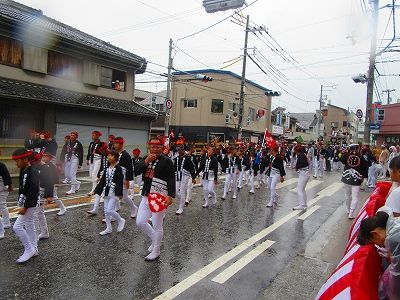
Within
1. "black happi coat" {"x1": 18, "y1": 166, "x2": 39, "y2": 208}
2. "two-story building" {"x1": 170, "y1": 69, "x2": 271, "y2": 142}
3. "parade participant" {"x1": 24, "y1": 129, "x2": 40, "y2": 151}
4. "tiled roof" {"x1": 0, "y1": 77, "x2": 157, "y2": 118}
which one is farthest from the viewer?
"two-story building" {"x1": 170, "y1": 69, "x2": 271, "y2": 142}

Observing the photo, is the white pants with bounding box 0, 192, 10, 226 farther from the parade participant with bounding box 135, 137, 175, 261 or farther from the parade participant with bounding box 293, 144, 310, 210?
the parade participant with bounding box 293, 144, 310, 210

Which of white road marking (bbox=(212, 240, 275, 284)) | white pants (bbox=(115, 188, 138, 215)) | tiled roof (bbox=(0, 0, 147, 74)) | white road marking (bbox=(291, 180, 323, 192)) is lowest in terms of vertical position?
white road marking (bbox=(291, 180, 323, 192))

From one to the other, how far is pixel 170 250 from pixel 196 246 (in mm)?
567

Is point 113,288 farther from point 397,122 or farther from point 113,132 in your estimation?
point 397,122

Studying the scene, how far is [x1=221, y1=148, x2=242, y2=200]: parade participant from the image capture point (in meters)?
12.3

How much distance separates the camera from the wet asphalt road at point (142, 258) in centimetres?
458

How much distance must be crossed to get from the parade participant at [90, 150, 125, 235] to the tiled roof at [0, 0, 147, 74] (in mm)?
11819

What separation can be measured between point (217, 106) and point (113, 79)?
16.7 meters

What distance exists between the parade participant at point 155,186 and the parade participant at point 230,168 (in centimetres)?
625

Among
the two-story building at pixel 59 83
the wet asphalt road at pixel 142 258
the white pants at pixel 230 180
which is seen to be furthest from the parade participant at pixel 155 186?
the two-story building at pixel 59 83

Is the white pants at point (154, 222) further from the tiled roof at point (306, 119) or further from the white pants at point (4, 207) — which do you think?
the tiled roof at point (306, 119)

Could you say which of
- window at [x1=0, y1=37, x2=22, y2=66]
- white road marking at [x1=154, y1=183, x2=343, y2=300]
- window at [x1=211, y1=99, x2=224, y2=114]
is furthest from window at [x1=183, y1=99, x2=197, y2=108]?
white road marking at [x1=154, y1=183, x2=343, y2=300]

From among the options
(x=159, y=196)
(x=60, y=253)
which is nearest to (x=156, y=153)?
(x=159, y=196)

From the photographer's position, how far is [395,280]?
2398 millimetres
